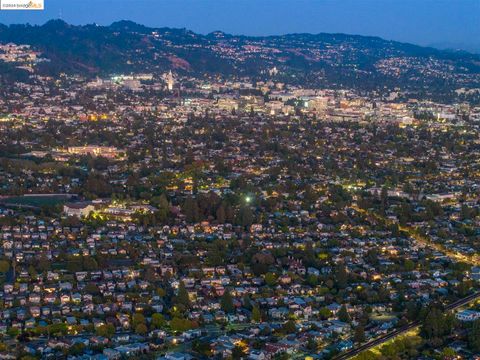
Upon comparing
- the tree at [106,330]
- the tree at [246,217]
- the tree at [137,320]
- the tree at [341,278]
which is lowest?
the tree at [106,330]

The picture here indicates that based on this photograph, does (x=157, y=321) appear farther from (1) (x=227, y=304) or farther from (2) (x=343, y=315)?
(2) (x=343, y=315)

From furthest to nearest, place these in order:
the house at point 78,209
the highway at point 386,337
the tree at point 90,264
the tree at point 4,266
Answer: the house at point 78,209 < the tree at point 90,264 < the tree at point 4,266 < the highway at point 386,337

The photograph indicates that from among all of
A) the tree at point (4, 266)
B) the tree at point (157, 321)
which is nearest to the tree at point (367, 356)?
the tree at point (157, 321)

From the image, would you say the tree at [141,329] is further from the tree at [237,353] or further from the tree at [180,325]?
the tree at [237,353]

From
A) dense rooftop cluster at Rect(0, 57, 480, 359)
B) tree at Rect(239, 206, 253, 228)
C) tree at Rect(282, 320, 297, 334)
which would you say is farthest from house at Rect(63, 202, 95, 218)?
tree at Rect(282, 320, 297, 334)

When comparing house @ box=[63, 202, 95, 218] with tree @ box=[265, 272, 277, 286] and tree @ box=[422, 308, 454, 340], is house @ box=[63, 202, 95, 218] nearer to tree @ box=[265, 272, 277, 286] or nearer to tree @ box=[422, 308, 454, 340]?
tree @ box=[265, 272, 277, 286]

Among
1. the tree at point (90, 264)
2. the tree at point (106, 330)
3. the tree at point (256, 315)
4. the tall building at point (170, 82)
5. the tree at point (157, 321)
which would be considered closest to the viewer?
the tree at point (106, 330)

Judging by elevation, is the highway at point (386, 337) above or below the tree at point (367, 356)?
below

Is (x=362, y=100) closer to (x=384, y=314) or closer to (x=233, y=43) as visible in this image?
(x=233, y=43)
